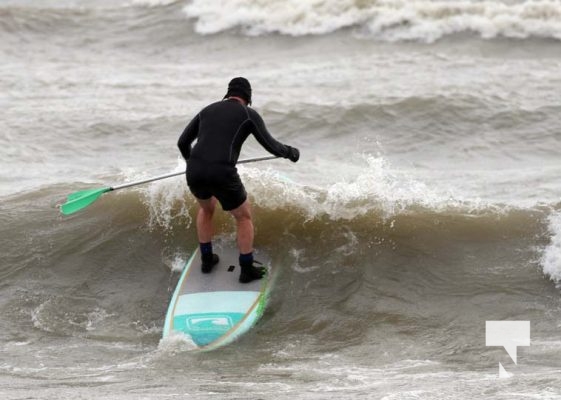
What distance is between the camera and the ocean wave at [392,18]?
15.6 metres

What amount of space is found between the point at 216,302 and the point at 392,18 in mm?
10254

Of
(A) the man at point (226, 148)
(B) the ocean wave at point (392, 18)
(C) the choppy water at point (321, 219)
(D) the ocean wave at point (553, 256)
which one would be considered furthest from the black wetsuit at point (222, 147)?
(B) the ocean wave at point (392, 18)

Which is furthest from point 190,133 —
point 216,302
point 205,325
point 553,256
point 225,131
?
point 553,256

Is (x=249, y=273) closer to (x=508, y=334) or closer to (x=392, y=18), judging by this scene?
(x=508, y=334)

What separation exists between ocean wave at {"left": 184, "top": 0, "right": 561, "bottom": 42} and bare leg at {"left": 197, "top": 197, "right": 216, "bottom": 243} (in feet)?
30.1

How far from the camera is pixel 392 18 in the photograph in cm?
1627

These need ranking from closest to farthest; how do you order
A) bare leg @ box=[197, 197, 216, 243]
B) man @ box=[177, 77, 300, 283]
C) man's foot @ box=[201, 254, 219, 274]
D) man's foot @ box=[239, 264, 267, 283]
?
1. man @ box=[177, 77, 300, 283]
2. bare leg @ box=[197, 197, 216, 243]
3. man's foot @ box=[239, 264, 267, 283]
4. man's foot @ box=[201, 254, 219, 274]

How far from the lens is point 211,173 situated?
676cm

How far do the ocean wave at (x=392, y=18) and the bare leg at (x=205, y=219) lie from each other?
9177mm

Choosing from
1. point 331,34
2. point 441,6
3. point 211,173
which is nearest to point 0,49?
point 331,34

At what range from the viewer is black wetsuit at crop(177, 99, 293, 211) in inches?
267

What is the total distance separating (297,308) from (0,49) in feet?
36.4

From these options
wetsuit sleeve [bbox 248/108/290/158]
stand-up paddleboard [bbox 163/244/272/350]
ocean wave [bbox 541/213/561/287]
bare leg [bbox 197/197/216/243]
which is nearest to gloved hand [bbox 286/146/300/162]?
wetsuit sleeve [bbox 248/108/290/158]

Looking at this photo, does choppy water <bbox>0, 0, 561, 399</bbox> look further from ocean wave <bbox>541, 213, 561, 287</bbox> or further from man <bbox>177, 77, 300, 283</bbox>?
man <bbox>177, 77, 300, 283</bbox>
